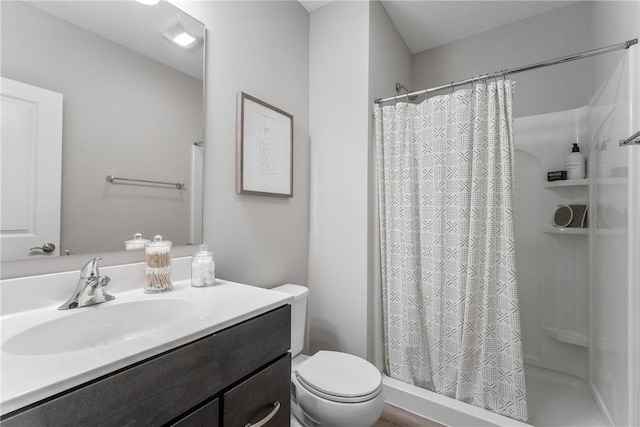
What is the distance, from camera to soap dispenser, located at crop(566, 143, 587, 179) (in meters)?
1.86

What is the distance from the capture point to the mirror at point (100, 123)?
0.86 metres

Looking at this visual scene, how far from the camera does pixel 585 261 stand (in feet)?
6.26

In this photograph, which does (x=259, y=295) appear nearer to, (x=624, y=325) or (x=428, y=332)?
(x=428, y=332)

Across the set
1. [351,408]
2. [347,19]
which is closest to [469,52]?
[347,19]

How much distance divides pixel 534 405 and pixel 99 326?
225 cm

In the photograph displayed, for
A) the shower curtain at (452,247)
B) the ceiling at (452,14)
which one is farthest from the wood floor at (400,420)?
the ceiling at (452,14)

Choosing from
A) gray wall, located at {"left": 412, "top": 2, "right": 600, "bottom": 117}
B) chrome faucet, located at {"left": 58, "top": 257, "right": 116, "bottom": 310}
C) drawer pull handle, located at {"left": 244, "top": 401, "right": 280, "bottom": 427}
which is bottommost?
drawer pull handle, located at {"left": 244, "top": 401, "right": 280, "bottom": 427}

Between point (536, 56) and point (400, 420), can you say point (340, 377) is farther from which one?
point (536, 56)

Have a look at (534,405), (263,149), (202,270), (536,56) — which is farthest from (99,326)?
(536,56)

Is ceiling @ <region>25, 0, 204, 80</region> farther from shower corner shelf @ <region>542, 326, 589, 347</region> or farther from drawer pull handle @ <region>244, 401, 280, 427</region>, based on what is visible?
shower corner shelf @ <region>542, 326, 589, 347</region>

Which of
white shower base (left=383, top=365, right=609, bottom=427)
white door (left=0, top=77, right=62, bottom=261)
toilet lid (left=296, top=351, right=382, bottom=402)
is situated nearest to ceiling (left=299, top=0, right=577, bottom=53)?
white door (left=0, top=77, right=62, bottom=261)

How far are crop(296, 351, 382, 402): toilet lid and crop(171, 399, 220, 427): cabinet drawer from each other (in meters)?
0.62

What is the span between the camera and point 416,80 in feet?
8.58

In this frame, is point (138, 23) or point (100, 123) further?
point (138, 23)
